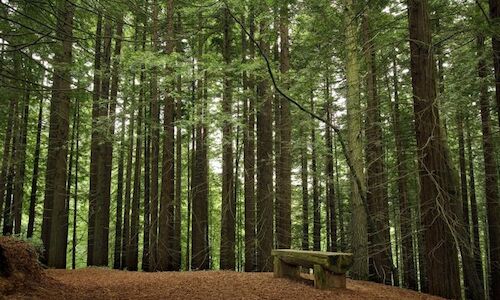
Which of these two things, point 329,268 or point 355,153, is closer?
point 329,268

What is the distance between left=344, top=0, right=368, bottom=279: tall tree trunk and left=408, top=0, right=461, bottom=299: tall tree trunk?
172 centimetres

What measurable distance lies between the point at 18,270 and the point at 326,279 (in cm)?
521

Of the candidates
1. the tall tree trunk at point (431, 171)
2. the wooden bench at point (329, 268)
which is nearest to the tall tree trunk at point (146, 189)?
the wooden bench at point (329, 268)

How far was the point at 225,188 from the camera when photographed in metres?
15.5

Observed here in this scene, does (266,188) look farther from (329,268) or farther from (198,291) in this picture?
(198,291)

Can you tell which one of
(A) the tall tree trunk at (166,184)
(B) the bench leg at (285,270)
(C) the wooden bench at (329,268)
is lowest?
(B) the bench leg at (285,270)

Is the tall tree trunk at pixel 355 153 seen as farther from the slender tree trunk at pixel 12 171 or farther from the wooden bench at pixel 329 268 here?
the slender tree trunk at pixel 12 171

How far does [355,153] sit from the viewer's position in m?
9.40

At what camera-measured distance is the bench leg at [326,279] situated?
6574 mm

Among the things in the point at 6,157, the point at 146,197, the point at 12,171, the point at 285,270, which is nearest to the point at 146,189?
A: the point at 146,197

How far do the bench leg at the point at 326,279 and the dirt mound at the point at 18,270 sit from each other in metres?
4.73

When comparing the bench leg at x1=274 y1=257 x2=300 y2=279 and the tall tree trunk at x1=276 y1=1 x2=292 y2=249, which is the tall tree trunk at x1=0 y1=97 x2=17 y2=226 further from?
the bench leg at x1=274 y1=257 x2=300 y2=279

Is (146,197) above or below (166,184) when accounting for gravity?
below

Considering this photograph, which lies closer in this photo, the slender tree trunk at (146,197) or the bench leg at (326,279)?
the bench leg at (326,279)
